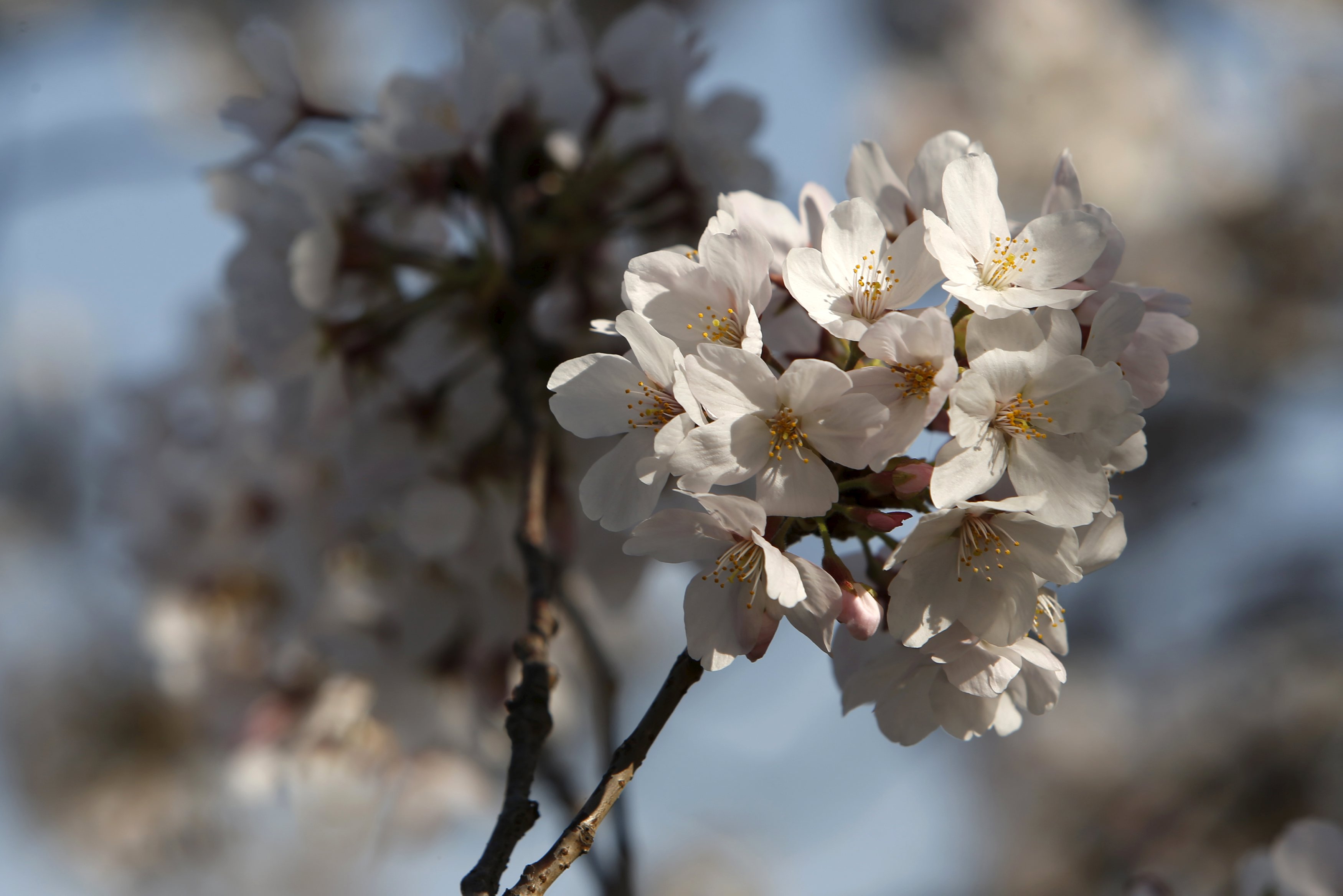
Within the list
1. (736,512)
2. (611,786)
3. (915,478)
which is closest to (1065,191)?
(915,478)

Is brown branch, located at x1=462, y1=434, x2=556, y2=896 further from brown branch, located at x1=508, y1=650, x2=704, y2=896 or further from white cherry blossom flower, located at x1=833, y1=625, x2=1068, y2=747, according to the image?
white cherry blossom flower, located at x1=833, y1=625, x2=1068, y2=747

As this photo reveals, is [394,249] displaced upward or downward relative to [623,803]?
upward

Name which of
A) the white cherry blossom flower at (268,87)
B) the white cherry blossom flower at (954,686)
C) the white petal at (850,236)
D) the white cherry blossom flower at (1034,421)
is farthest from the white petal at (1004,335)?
the white cherry blossom flower at (268,87)

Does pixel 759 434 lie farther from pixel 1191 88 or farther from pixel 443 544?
pixel 1191 88

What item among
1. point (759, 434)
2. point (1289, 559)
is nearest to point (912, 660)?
point (759, 434)

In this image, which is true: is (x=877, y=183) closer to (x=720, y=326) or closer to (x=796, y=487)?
(x=720, y=326)

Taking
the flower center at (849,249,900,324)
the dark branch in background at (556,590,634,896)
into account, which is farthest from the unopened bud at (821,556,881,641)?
the dark branch in background at (556,590,634,896)
